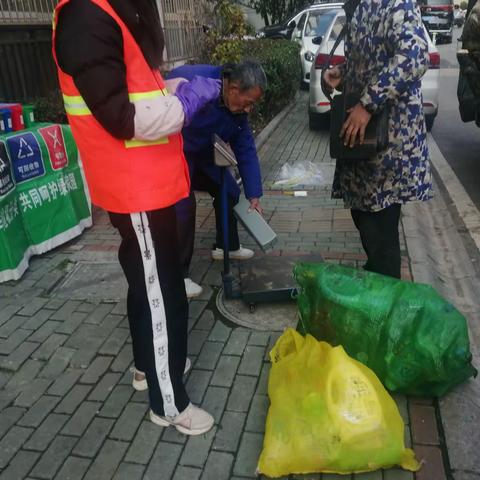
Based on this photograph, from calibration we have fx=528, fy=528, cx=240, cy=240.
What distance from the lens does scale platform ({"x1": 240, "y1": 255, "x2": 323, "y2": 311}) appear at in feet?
10.2

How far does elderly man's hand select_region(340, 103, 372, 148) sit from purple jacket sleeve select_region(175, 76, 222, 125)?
0.81m

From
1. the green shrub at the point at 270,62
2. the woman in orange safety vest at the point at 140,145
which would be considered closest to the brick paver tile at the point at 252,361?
the woman in orange safety vest at the point at 140,145

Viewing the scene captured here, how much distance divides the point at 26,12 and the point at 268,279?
4.48 meters

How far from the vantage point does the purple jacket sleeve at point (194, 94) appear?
1803 mm

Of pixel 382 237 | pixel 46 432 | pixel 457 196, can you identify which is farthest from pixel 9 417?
pixel 457 196

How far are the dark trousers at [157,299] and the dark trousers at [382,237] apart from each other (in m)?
1.23

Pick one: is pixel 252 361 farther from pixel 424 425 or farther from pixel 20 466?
pixel 20 466

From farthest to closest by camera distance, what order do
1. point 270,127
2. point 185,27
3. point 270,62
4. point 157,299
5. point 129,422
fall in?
point 185,27 → point 270,62 → point 270,127 → point 129,422 → point 157,299

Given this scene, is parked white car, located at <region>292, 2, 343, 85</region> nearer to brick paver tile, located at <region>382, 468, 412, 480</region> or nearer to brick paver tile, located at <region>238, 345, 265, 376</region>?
brick paver tile, located at <region>238, 345, 265, 376</region>

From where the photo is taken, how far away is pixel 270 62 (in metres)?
8.25

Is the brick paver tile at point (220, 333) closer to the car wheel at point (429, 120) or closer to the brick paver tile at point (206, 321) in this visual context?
the brick paver tile at point (206, 321)

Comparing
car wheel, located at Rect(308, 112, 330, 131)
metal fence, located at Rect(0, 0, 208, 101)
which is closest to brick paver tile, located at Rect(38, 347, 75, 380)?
metal fence, located at Rect(0, 0, 208, 101)

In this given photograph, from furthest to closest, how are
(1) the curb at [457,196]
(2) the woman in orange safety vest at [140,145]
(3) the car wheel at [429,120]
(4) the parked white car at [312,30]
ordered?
(4) the parked white car at [312,30] → (3) the car wheel at [429,120] → (1) the curb at [457,196] → (2) the woman in orange safety vest at [140,145]

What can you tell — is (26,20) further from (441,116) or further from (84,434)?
(441,116)
